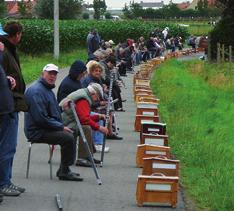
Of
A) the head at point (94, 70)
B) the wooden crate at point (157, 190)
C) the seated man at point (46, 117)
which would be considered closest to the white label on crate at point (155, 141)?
the head at point (94, 70)

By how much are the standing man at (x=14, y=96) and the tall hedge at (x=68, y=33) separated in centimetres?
3237

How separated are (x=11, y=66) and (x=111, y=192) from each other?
6.72 feet

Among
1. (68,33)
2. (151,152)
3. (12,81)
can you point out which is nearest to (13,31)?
(12,81)

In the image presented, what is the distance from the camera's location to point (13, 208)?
26.3 feet

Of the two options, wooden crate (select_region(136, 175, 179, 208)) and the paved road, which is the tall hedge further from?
wooden crate (select_region(136, 175, 179, 208))

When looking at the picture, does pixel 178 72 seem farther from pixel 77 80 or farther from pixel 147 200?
pixel 147 200

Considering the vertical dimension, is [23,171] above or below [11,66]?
below

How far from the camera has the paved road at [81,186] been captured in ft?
27.1

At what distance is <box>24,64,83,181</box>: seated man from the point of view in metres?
9.05

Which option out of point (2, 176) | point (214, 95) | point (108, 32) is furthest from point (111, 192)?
point (108, 32)

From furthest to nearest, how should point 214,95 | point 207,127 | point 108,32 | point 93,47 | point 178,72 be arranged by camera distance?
1. point 108,32
2. point 178,72
3. point 93,47
4. point 214,95
5. point 207,127

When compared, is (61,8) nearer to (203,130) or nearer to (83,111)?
(203,130)

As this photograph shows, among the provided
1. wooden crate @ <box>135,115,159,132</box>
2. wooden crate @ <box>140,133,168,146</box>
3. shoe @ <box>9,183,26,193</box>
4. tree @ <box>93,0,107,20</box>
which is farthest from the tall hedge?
tree @ <box>93,0,107,20</box>

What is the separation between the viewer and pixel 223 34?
3962 centimetres
